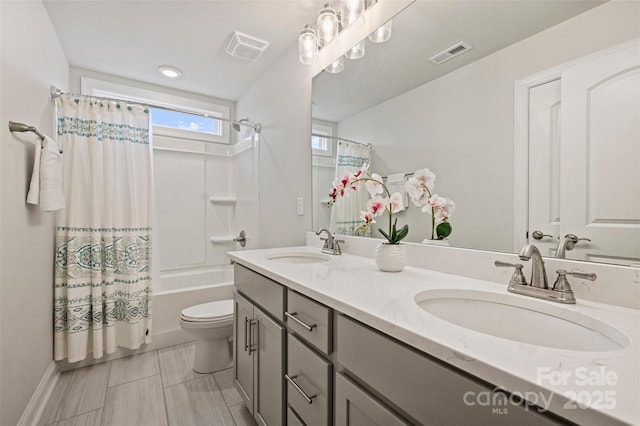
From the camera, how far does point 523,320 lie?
0.78 metres

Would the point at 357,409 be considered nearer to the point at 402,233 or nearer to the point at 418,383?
the point at 418,383

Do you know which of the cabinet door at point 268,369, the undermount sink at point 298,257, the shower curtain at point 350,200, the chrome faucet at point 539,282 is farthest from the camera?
the undermount sink at point 298,257

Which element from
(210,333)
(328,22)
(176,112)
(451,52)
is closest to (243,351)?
(210,333)

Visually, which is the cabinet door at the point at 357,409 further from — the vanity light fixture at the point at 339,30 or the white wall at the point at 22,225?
the vanity light fixture at the point at 339,30

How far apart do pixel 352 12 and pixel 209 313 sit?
2.05 m

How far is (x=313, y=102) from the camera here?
77.5 inches

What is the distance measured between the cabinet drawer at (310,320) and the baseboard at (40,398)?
58.5 inches

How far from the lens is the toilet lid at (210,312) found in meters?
1.92

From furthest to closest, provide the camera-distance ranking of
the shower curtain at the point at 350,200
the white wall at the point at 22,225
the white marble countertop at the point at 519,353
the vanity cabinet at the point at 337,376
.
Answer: the shower curtain at the point at 350,200 < the white wall at the point at 22,225 < the vanity cabinet at the point at 337,376 < the white marble countertop at the point at 519,353

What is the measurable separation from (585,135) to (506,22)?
1.68ft

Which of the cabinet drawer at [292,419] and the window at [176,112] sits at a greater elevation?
the window at [176,112]

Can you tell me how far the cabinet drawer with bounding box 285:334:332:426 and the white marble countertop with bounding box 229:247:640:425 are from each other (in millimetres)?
206

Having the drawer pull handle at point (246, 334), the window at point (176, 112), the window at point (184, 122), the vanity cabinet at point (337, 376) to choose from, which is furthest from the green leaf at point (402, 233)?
the window at point (184, 122)

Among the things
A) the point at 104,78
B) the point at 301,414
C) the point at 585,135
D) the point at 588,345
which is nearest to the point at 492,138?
the point at 585,135
